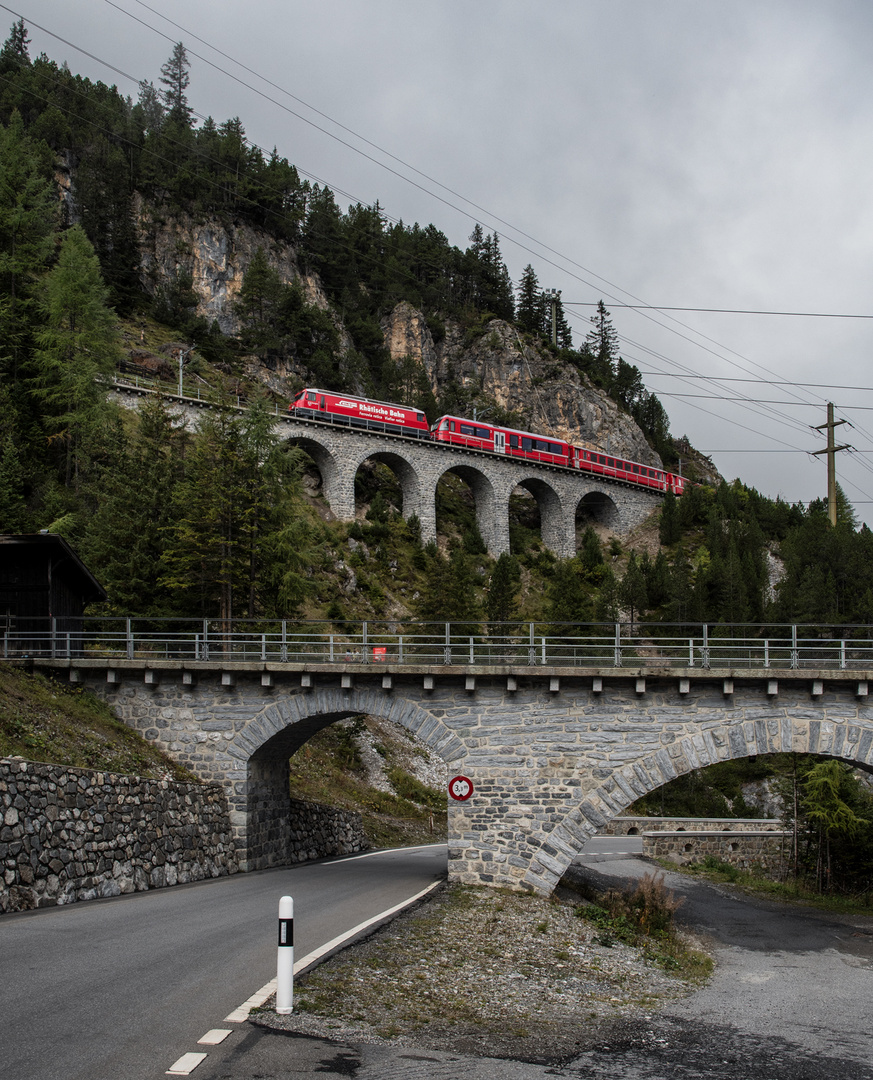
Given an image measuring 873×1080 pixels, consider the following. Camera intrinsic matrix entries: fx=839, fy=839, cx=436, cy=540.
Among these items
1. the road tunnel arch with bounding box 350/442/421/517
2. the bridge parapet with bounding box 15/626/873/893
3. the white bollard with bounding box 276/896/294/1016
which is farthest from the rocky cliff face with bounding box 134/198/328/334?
the white bollard with bounding box 276/896/294/1016

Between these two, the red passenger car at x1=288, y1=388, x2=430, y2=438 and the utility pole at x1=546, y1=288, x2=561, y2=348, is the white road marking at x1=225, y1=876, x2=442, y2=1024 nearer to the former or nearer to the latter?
the red passenger car at x1=288, y1=388, x2=430, y2=438

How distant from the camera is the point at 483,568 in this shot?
68.5m

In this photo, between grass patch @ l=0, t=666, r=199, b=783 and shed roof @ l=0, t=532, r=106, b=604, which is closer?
grass patch @ l=0, t=666, r=199, b=783

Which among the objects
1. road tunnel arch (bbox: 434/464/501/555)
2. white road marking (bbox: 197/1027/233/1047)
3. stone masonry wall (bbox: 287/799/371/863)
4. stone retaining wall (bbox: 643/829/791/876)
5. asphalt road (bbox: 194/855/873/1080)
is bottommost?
stone retaining wall (bbox: 643/829/791/876)

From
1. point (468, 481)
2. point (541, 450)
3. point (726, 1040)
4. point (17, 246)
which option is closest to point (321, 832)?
point (726, 1040)

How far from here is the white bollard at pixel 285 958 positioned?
24.4 feet

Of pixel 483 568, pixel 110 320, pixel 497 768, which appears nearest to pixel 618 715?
pixel 497 768

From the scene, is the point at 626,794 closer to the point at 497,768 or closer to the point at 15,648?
the point at 497,768

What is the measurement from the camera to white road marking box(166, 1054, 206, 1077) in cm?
624

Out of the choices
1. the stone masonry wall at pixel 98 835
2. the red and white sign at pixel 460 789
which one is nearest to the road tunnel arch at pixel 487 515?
the stone masonry wall at pixel 98 835

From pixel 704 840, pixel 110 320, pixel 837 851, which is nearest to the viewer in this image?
pixel 837 851

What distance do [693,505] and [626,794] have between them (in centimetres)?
6535

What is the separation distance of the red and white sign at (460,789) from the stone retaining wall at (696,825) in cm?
1554

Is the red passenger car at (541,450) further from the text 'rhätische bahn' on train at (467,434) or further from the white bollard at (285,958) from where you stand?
the white bollard at (285,958)
